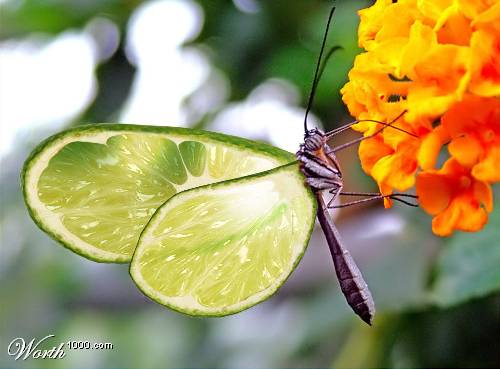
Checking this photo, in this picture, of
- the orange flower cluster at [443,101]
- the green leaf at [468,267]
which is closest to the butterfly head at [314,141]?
the orange flower cluster at [443,101]

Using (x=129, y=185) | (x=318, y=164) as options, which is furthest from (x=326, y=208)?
(x=129, y=185)

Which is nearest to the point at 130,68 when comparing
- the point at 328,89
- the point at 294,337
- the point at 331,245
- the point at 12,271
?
the point at 328,89

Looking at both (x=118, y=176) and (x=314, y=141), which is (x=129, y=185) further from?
(x=314, y=141)

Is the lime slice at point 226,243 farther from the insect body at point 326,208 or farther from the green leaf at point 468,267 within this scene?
the green leaf at point 468,267

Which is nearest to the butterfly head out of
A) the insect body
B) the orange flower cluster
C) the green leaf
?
the insect body

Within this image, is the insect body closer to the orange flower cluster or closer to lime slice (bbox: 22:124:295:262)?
lime slice (bbox: 22:124:295:262)

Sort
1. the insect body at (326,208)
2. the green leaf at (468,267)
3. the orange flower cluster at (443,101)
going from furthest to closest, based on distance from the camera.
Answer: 1. the green leaf at (468,267)
2. the insect body at (326,208)
3. the orange flower cluster at (443,101)

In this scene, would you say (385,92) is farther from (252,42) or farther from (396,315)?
(252,42)
